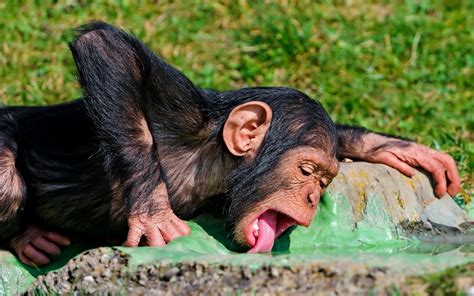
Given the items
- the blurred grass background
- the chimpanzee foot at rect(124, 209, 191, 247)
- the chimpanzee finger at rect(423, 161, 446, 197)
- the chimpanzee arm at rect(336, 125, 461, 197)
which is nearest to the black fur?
the chimpanzee foot at rect(124, 209, 191, 247)

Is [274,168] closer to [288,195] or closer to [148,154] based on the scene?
[288,195]

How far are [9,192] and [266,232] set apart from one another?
1.49 meters

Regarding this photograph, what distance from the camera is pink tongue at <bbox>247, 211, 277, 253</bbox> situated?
18.9 feet

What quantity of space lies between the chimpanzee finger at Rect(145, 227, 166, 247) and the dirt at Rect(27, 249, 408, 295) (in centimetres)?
67

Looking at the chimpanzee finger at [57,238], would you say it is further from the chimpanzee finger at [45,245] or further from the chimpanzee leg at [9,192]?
the chimpanzee leg at [9,192]

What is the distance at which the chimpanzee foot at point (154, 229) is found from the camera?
550cm

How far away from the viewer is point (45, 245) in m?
6.02

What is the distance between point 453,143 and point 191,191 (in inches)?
115

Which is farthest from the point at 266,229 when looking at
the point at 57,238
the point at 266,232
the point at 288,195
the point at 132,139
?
the point at 57,238

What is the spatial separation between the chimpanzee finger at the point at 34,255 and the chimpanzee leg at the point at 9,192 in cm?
20

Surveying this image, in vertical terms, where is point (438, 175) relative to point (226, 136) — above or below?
below

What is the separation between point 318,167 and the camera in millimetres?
5953

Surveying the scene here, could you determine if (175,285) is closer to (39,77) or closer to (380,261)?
(380,261)

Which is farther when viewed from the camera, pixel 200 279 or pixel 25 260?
pixel 25 260
